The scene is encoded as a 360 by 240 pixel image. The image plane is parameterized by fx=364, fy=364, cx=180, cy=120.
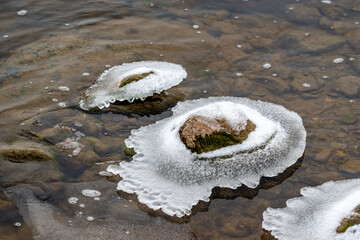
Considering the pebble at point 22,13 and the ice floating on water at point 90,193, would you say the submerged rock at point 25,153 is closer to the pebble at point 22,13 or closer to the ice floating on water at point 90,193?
the ice floating on water at point 90,193

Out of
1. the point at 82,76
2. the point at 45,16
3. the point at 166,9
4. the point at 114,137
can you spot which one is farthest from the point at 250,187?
the point at 45,16

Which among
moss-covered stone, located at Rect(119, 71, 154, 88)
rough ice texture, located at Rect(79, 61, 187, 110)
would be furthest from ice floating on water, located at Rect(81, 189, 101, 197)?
moss-covered stone, located at Rect(119, 71, 154, 88)

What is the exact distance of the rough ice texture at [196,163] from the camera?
3.60 m

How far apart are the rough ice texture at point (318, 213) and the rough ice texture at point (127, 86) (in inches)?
93.2

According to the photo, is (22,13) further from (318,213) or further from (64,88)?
(318,213)

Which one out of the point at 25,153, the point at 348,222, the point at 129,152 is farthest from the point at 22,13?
the point at 348,222

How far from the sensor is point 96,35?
22.2 ft

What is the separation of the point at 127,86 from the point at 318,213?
2.96m

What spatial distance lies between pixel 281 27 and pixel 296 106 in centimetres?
252

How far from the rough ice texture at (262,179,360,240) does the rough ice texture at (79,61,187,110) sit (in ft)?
7.76

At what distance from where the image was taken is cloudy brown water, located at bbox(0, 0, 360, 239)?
11.3 ft

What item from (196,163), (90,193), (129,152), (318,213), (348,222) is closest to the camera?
(348,222)

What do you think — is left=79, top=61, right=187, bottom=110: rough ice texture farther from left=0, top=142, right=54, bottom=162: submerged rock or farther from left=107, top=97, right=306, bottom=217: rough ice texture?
left=0, top=142, right=54, bottom=162: submerged rock

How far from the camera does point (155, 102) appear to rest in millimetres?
5062
